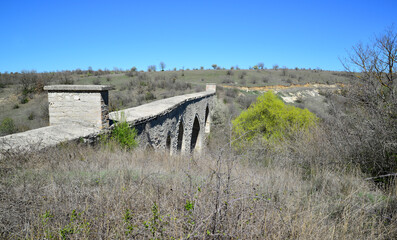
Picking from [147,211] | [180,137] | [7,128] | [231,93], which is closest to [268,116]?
[180,137]

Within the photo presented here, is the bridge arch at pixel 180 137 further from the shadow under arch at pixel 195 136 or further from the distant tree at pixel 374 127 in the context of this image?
the distant tree at pixel 374 127

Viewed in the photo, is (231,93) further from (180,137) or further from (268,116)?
(180,137)

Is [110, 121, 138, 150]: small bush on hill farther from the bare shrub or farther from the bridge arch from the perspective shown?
the bare shrub

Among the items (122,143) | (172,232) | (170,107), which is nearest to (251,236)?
(172,232)

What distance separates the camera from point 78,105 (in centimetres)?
488

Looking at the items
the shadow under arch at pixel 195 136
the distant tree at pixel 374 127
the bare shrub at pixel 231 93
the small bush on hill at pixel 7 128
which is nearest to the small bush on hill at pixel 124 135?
the distant tree at pixel 374 127

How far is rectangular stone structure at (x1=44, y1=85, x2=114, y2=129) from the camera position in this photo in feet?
15.7

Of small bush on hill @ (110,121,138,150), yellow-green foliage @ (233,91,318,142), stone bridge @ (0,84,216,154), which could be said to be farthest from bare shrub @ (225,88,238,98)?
small bush on hill @ (110,121,138,150)

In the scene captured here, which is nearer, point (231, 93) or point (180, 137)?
point (180, 137)

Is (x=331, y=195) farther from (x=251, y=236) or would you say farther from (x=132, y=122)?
(x=132, y=122)

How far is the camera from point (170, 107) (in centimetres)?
794

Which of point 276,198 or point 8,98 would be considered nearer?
point 276,198

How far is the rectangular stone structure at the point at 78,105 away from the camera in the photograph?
15.7 ft

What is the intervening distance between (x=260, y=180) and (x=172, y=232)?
1.87 m
